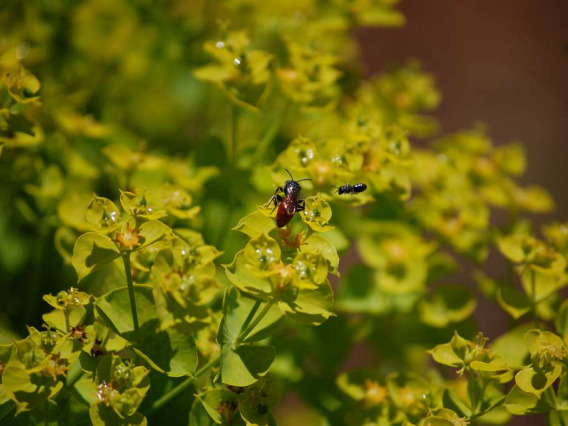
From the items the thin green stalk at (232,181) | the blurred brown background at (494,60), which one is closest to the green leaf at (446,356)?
the thin green stalk at (232,181)

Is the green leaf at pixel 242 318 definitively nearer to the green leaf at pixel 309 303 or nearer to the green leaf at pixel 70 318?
the green leaf at pixel 309 303

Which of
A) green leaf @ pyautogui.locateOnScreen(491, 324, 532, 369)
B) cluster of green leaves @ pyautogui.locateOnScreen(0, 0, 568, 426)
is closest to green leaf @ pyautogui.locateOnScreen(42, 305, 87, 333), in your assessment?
cluster of green leaves @ pyautogui.locateOnScreen(0, 0, 568, 426)

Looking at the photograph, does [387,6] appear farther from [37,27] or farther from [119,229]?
[119,229]

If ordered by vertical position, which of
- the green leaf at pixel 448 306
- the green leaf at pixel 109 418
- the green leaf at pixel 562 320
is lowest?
the green leaf at pixel 448 306

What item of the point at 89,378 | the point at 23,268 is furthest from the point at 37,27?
the point at 89,378

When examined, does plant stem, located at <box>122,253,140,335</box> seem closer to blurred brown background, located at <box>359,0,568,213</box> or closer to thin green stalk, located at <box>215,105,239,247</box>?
thin green stalk, located at <box>215,105,239,247</box>

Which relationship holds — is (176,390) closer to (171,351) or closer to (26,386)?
(171,351)

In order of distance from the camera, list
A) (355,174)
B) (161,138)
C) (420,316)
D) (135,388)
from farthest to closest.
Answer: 1. (161,138)
2. (420,316)
3. (355,174)
4. (135,388)
